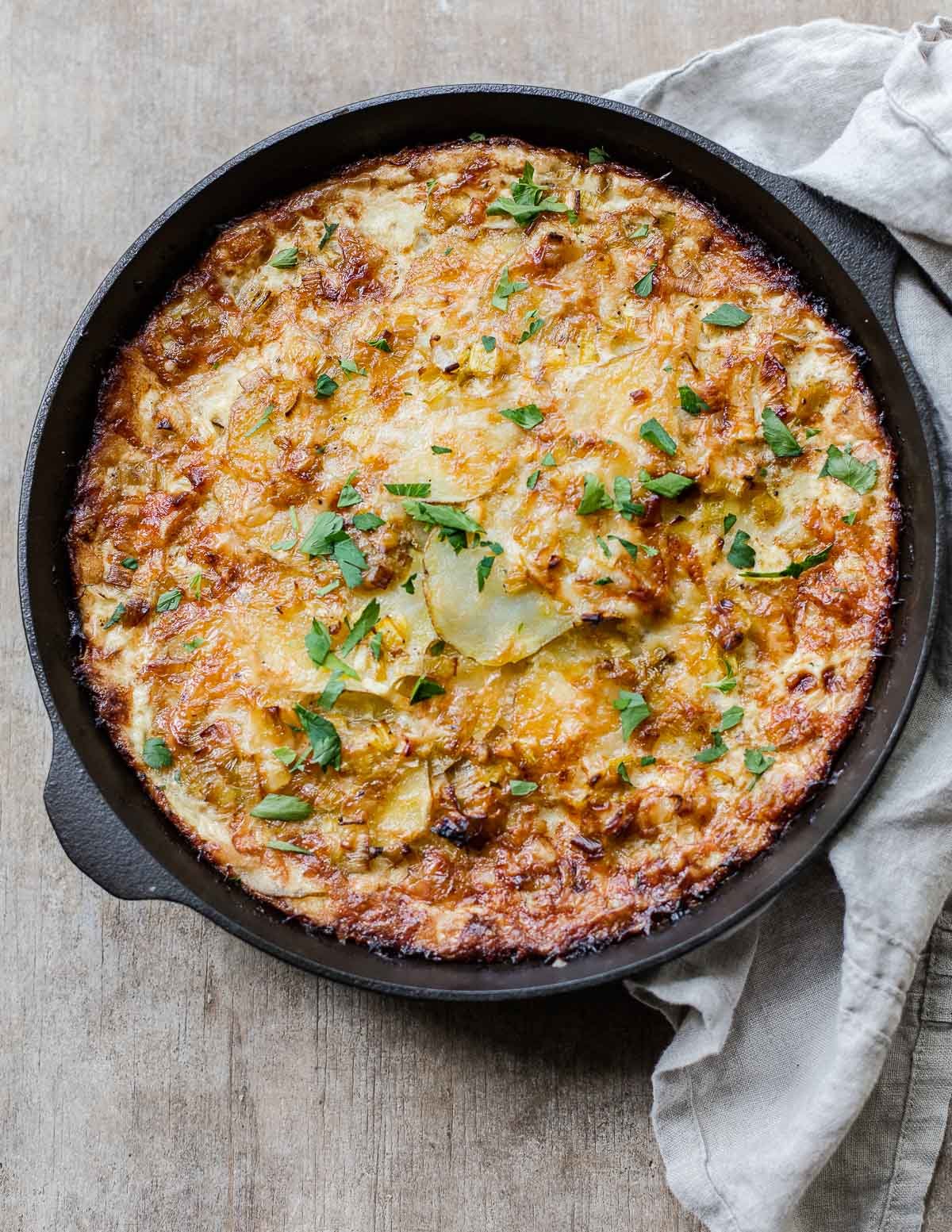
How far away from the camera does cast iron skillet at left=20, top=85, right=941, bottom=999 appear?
3316mm

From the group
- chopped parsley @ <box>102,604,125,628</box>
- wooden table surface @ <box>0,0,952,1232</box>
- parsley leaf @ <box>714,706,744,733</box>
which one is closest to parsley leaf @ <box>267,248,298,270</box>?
wooden table surface @ <box>0,0,952,1232</box>

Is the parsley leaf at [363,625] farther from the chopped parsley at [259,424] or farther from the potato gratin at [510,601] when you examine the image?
the chopped parsley at [259,424]

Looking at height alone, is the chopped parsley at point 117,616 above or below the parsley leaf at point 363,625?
below

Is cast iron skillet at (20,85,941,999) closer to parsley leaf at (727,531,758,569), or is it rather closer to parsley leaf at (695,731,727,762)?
parsley leaf at (695,731,727,762)

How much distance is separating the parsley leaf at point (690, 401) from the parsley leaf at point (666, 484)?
0.72 feet

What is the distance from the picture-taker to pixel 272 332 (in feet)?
11.9

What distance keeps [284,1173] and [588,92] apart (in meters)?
4.18

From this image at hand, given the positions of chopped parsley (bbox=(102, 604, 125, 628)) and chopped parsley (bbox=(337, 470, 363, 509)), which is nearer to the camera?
chopped parsley (bbox=(337, 470, 363, 509))

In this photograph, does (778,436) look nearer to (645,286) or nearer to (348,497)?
(645,286)

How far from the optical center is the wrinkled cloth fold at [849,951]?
340 cm

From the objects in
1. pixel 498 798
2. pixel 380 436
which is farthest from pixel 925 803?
pixel 380 436

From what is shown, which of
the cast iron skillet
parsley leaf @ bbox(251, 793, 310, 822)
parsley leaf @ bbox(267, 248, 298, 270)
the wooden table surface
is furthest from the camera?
the wooden table surface

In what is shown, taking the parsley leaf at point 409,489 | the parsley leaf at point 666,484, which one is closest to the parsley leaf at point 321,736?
the parsley leaf at point 409,489

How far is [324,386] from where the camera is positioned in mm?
3520
